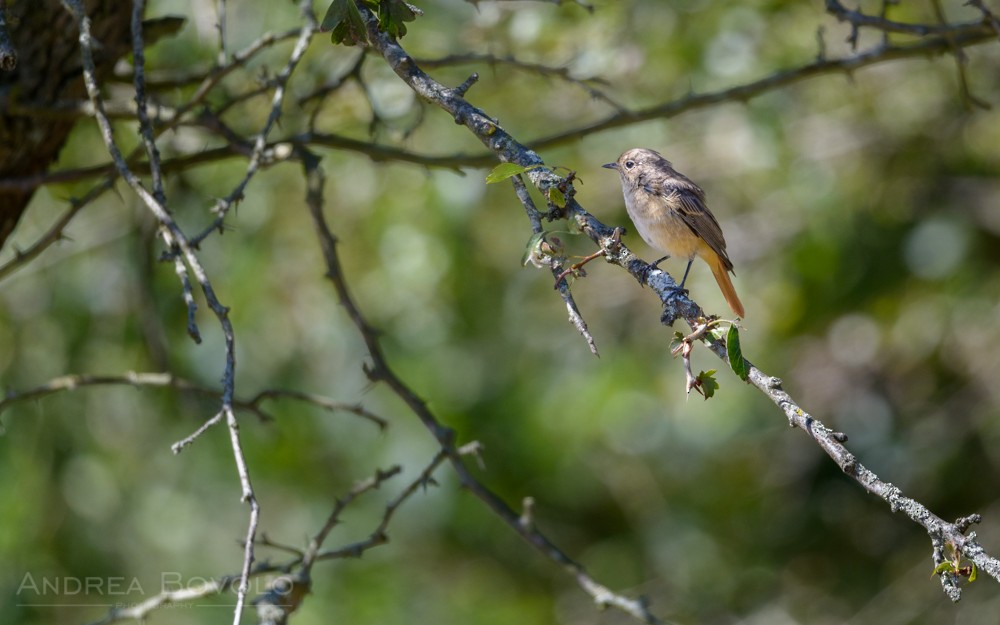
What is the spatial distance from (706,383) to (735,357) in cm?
14

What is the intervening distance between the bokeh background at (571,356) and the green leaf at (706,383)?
167 inches

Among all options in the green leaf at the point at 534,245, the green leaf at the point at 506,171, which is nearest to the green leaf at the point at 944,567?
the green leaf at the point at 534,245

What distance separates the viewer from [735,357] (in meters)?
2.09

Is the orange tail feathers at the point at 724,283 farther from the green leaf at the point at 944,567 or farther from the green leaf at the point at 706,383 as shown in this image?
the green leaf at the point at 944,567

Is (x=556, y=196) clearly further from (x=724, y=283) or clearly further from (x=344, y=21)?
(x=724, y=283)

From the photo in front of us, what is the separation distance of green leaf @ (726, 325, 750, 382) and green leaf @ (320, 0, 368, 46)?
1.13 metres

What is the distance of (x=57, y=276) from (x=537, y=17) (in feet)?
12.8

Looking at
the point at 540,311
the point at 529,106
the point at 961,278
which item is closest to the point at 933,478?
the point at 961,278

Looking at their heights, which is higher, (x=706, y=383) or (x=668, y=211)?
(x=668, y=211)

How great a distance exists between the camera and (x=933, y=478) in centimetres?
823

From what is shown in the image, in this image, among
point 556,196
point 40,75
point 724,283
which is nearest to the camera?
point 556,196

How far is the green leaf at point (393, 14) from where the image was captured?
2562 millimetres

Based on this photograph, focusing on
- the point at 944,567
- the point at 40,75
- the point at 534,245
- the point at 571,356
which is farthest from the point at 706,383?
the point at 571,356

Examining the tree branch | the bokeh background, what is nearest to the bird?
the tree branch
